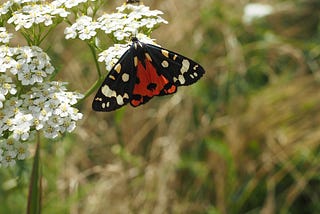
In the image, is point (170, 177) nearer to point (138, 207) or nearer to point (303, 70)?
point (138, 207)

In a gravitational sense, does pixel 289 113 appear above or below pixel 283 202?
above

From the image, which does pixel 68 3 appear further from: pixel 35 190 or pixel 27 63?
pixel 35 190

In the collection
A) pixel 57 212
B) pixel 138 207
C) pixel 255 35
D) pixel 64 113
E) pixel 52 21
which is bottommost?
pixel 138 207

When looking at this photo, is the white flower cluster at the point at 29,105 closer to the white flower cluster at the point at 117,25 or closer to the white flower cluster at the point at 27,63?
the white flower cluster at the point at 27,63

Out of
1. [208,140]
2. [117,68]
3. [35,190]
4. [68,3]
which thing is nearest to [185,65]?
[117,68]

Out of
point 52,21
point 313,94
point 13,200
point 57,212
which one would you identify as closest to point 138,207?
point 57,212

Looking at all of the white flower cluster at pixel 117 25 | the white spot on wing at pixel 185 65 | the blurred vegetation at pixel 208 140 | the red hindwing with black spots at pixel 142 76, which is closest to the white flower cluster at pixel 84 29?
the white flower cluster at pixel 117 25
